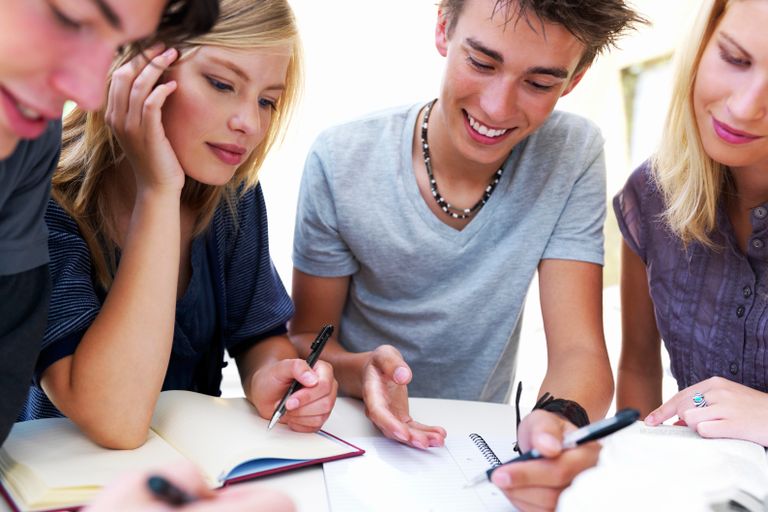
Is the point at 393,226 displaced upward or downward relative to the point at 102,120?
downward

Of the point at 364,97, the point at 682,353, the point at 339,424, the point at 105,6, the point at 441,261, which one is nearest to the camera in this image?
the point at 105,6

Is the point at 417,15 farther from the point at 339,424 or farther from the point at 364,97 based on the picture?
the point at 339,424

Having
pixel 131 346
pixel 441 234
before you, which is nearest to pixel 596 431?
pixel 131 346

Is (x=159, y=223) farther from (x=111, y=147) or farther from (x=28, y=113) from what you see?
(x=28, y=113)

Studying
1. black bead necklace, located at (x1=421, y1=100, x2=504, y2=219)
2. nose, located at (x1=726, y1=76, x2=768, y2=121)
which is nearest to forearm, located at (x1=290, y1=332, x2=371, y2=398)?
black bead necklace, located at (x1=421, y1=100, x2=504, y2=219)

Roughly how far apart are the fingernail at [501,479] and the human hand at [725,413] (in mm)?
354

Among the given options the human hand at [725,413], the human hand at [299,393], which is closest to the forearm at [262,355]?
the human hand at [299,393]

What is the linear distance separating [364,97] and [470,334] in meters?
1.92

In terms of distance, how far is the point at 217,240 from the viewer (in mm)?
1312

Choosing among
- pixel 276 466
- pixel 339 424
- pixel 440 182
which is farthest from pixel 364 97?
pixel 276 466

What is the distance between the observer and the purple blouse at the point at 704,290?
1.30 metres

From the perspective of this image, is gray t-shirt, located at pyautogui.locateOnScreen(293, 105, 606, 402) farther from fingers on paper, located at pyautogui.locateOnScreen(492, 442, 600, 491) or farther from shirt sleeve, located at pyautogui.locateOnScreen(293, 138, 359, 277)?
fingers on paper, located at pyautogui.locateOnScreen(492, 442, 600, 491)

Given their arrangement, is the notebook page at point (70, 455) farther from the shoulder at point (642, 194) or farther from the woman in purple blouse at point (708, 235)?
the shoulder at point (642, 194)

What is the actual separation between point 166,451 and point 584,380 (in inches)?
26.3
